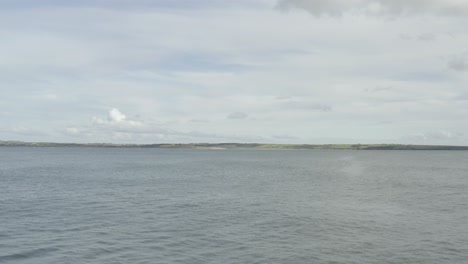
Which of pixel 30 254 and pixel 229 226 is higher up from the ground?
pixel 229 226

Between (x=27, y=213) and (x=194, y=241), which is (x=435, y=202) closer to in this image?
(x=194, y=241)

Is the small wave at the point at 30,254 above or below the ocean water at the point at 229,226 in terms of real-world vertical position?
below

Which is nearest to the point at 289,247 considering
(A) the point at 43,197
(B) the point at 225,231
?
(B) the point at 225,231

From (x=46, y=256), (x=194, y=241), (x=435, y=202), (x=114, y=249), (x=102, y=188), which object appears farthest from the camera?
(x=102, y=188)

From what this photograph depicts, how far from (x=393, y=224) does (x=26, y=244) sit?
127 ft

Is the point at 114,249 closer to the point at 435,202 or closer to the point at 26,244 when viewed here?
the point at 26,244

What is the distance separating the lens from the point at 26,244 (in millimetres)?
39062

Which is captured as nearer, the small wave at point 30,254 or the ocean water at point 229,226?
the small wave at point 30,254

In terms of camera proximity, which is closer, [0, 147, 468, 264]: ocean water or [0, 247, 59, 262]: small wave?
[0, 247, 59, 262]: small wave

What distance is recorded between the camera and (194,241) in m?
40.9

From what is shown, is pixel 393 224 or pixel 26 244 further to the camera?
pixel 393 224

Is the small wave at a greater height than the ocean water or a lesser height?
lesser

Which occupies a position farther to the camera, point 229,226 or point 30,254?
point 229,226

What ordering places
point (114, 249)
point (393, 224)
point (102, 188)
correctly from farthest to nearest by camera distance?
point (102, 188), point (393, 224), point (114, 249)
